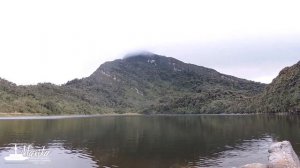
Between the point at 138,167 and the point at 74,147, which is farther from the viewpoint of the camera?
the point at 74,147

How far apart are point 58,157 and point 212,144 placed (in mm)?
29499

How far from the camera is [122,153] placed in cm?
6262

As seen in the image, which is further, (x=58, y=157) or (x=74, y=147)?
(x=74, y=147)

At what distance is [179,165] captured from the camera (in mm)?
50688

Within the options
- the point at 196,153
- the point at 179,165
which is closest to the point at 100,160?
the point at 179,165

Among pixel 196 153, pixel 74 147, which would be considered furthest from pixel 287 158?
pixel 74 147

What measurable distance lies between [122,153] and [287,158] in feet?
99.6

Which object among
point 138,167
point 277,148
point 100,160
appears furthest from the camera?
point 100,160

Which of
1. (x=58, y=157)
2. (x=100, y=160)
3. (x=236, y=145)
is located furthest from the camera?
(x=236, y=145)

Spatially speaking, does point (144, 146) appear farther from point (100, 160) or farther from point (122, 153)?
point (100, 160)

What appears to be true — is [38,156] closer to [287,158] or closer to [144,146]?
[144,146]

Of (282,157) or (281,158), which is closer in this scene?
(281,158)

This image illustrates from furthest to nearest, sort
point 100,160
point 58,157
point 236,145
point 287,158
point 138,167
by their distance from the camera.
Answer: point 236,145
point 58,157
point 100,160
point 138,167
point 287,158

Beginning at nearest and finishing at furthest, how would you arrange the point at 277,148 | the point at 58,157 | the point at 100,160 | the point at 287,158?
the point at 287,158, the point at 277,148, the point at 100,160, the point at 58,157
